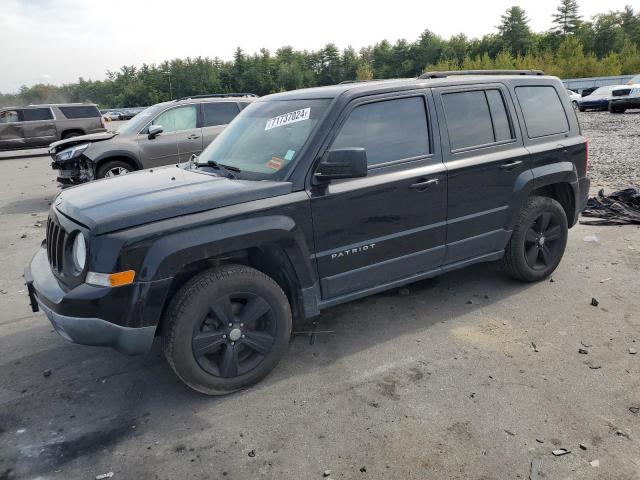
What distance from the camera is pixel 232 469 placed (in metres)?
2.69

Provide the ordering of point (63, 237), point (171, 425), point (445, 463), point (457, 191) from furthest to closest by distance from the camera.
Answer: point (457, 191)
point (63, 237)
point (171, 425)
point (445, 463)

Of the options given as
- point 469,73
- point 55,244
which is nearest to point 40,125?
point 55,244

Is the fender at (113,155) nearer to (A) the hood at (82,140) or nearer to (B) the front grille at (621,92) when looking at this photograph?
(A) the hood at (82,140)

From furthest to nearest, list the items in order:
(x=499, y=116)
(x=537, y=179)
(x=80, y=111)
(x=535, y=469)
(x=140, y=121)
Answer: (x=80, y=111)
(x=140, y=121)
(x=537, y=179)
(x=499, y=116)
(x=535, y=469)

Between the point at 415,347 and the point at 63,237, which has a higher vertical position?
the point at 63,237

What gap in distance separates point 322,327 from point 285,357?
56 centimetres

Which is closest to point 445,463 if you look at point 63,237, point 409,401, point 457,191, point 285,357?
point 409,401

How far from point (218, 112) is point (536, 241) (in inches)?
276

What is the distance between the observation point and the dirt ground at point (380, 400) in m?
2.71

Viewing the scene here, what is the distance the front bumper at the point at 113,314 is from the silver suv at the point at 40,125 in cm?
1739

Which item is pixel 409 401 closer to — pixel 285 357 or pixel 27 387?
pixel 285 357

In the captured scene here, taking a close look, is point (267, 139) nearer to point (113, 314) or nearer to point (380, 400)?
point (113, 314)

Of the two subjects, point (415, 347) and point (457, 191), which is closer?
point (415, 347)

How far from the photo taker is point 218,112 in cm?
1005
